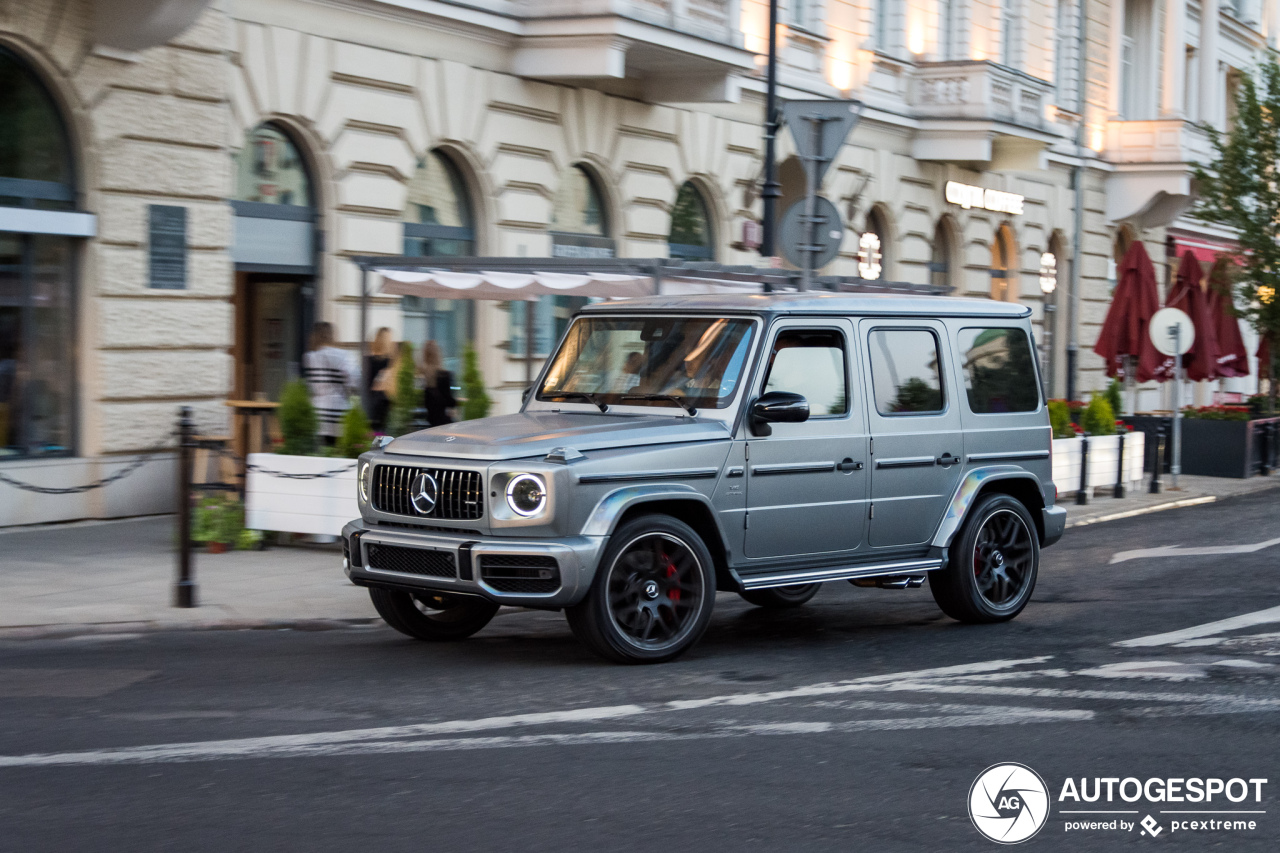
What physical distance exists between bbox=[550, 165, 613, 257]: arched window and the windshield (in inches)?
445

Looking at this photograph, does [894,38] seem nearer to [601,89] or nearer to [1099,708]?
[601,89]

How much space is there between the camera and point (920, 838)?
5035 millimetres

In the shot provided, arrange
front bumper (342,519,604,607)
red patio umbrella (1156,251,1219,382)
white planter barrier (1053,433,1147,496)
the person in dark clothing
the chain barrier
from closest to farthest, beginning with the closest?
front bumper (342,519,604,607)
the chain barrier
the person in dark clothing
white planter barrier (1053,433,1147,496)
red patio umbrella (1156,251,1219,382)

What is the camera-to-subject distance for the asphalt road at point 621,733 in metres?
5.11

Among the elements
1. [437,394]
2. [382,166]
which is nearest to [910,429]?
A: [437,394]

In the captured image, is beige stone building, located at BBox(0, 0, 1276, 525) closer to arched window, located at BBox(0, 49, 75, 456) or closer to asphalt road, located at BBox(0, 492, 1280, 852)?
arched window, located at BBox(0, 49, 75, 456)

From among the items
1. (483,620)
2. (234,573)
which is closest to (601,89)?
(234,573)

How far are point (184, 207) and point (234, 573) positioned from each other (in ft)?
16.3

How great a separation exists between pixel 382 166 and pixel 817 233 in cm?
675

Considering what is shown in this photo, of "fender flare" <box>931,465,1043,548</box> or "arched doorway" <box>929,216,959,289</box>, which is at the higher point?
"arched doorway" <box>929,216,959,289</box>

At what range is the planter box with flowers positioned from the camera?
1227 centimetres

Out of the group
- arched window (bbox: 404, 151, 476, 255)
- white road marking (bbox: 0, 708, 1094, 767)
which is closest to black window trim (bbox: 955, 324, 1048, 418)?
white road marking (bbox: 0, 708, 1094, 767)

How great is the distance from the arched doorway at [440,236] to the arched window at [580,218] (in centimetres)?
155

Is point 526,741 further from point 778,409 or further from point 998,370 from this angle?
point 998,370
